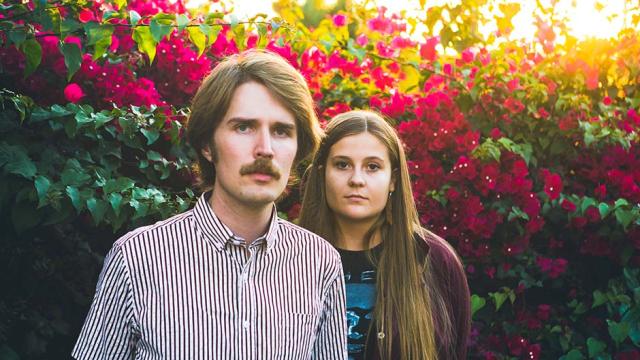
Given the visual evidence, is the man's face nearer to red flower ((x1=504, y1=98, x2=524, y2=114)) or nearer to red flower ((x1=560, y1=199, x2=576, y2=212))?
red flower ((x1=560, y1=199, x2=576, y2=212))

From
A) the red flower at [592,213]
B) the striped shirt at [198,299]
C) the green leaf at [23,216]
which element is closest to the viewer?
the striped shirt at [198,299]

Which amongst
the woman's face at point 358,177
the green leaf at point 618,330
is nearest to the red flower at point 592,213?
the green leaf at point 618,330

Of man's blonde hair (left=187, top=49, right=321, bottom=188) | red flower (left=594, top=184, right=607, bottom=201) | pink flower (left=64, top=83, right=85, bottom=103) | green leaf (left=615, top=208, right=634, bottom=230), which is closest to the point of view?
man's blonde hair (left=187, top=49, right=321, bottom=188)

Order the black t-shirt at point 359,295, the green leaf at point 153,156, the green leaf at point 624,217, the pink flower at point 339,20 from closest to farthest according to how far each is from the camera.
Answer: the black t-shirt at point 359,295 < the green leaf at point 153,156 < the green leaf at point 624,217 < the pink flower at point 339,20

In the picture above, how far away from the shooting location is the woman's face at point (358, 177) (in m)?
3.01

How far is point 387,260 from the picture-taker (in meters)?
3.04

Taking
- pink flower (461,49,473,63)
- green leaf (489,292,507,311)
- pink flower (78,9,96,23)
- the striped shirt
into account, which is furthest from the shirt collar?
pink flower (461,49,473,63)

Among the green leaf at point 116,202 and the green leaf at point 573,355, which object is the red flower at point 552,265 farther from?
the green leaf at point 116,202

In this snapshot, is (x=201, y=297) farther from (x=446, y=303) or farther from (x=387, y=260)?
(x=446, y=303)

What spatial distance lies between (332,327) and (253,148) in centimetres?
63

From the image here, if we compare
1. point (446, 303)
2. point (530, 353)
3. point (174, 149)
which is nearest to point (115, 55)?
point (174, 149)

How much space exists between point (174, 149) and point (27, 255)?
2.54ft

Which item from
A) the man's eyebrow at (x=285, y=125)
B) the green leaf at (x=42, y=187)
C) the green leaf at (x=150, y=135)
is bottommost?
the green leaf at (x=42, y=187)

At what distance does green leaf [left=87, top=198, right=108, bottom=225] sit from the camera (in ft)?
8.70
